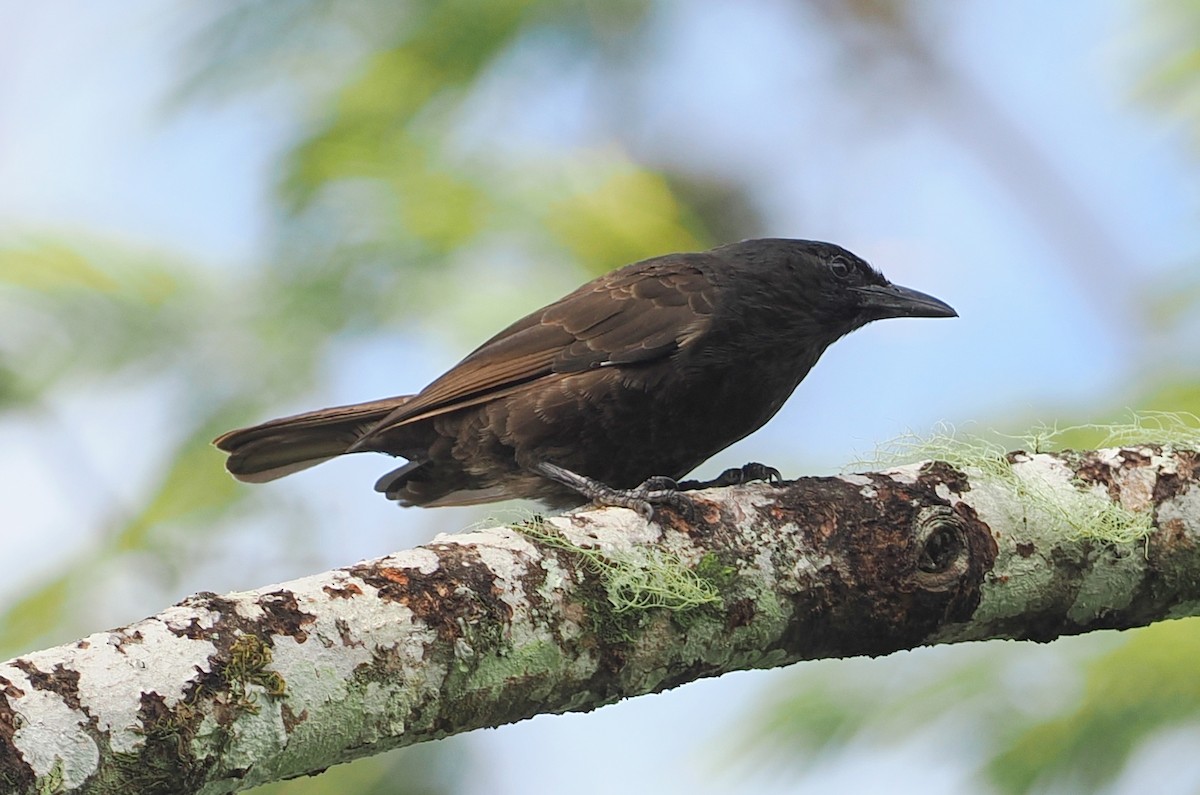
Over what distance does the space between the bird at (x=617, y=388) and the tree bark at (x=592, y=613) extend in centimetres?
98

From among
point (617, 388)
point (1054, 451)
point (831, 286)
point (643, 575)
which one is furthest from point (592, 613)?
point (831, 286)

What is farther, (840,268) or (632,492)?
(840,268)

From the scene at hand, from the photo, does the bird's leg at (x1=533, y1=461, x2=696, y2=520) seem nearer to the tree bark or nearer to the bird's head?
the tree bark

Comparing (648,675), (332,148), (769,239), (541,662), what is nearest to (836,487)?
(648,675)

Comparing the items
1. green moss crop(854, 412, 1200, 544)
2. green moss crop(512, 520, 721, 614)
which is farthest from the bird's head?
green moss crop(512, 520, 721, 614)

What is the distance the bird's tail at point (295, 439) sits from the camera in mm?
4305

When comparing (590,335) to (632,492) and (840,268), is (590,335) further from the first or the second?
(632,492)

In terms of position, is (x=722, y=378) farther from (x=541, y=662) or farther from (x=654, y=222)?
(x=541, y=662)

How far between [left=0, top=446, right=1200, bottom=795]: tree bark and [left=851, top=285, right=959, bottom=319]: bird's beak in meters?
1.33

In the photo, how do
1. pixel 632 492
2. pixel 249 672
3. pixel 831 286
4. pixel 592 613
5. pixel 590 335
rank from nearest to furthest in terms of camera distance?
1. pixel 249 672
2. pixel 592 613
3. pixel 632 492
4. pixel 590 335
5. pixel 831 286

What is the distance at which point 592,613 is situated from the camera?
2328 millimetres

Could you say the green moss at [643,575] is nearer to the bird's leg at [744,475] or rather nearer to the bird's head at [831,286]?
the bird's leg at [744,475]

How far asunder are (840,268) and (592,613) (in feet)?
7.50

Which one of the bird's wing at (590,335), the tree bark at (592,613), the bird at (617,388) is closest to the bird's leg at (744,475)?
the bird at (617,388)
